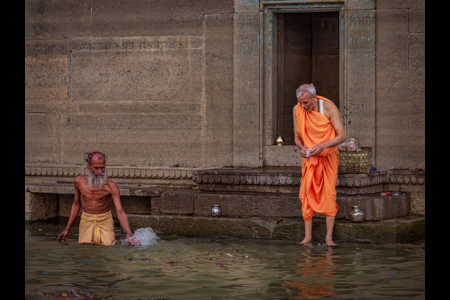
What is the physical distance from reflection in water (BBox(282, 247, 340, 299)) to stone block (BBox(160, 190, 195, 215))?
186 centimetres

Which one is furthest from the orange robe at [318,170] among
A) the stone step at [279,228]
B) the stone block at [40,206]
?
the stone block at [40,206]

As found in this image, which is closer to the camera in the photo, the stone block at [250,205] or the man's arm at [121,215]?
the man's arm at [121,215]

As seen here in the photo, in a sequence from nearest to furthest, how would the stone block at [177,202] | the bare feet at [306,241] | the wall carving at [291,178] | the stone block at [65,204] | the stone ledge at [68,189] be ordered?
the bare feet at [306,241] < the wall carving at [291,178] < the stone block at [177,202] < the stone ledge at [68,189] < the stone block at [65,204]

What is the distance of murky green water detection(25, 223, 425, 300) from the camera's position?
215 inches

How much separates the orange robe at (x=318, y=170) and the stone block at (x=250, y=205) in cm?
57

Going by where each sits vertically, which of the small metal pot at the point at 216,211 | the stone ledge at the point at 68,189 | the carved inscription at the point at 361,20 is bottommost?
the small metal pot at the point at 216,211

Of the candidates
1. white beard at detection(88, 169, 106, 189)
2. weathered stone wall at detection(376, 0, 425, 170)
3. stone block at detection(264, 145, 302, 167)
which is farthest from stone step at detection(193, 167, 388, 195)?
white beard at detection(88, 169, 106, 189)

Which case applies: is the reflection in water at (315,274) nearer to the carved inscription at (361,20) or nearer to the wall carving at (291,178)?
the wall carving at (291,178)

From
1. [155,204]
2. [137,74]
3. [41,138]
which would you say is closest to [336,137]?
[155,204]

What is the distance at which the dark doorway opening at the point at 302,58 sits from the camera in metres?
10.7

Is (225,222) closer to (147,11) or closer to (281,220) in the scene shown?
(281,220)

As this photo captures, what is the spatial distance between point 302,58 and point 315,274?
20.5 feet

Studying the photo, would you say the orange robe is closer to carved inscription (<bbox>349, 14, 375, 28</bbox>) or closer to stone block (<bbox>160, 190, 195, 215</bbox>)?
stone block (<bbox>160, 190, 195, 215</bbox>)

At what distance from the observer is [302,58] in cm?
1172
